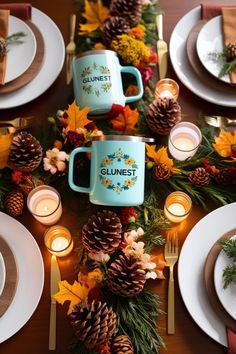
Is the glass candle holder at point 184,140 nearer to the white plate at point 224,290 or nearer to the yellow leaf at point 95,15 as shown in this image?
the white plate at point 224,290

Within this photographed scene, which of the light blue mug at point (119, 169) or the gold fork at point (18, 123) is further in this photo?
the gold fork at point (18, 123)

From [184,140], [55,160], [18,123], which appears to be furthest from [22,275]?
[184,140]

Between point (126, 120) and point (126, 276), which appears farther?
point (126, 120)

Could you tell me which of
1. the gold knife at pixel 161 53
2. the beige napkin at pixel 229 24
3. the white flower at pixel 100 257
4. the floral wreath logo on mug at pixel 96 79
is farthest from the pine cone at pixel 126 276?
the beige napkin at pixel 229 24

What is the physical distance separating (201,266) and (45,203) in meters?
0.35

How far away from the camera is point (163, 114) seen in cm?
79

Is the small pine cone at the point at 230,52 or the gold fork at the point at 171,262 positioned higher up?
the small pine cone at the point at 230,52

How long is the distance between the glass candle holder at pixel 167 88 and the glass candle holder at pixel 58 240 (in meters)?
0.39

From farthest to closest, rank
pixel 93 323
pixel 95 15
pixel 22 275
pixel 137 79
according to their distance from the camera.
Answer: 1. pixel 95 15
2. pixel 137 79
3. pixel 22 275
4. pixel 93 323

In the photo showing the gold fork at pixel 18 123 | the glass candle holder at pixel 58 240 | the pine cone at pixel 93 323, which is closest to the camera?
the pine cone at pixel 93 323

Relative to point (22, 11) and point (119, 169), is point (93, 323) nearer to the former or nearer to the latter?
point (119, 169)

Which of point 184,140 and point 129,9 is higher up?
point 129,9

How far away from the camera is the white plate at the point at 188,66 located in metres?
0.87

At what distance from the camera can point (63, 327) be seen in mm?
694
